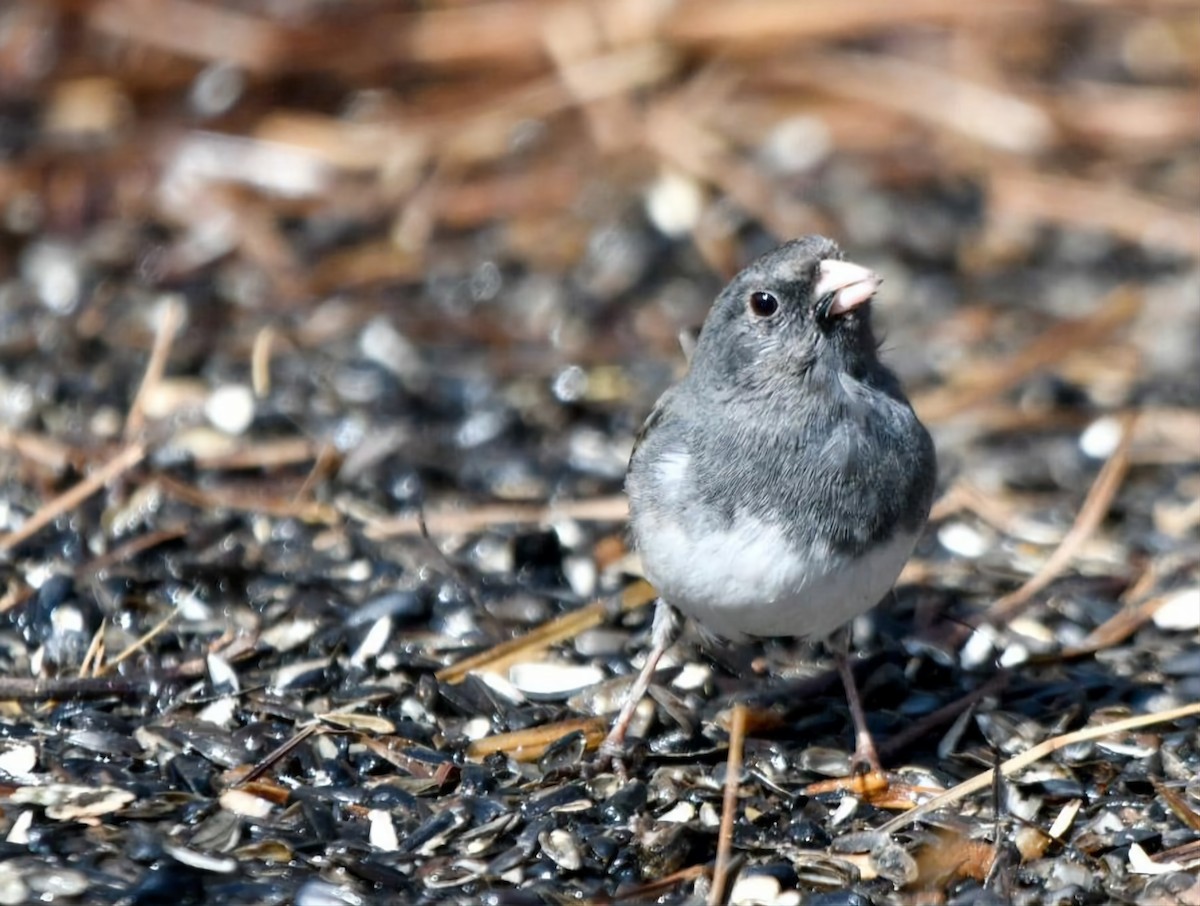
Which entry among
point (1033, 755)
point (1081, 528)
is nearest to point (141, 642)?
point (1033, 755)

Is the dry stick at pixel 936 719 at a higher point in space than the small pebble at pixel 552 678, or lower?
lower

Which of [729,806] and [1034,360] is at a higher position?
[1034,360]

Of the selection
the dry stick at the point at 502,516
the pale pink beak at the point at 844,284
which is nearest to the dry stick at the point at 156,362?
the dry stick at the point at 502,516

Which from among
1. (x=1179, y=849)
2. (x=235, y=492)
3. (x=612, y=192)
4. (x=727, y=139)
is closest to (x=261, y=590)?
(x=235, y=492)

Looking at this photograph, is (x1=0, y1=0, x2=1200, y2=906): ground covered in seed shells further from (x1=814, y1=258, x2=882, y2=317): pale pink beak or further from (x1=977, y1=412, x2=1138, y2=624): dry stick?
(x1=814, y1=258, x2=882, y2=317): pale pink beak

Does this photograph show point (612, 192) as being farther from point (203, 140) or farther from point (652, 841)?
point (652, 841)

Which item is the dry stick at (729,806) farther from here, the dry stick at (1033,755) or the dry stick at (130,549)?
the dry stick at (130,549)

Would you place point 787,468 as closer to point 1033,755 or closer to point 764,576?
point 764,576
